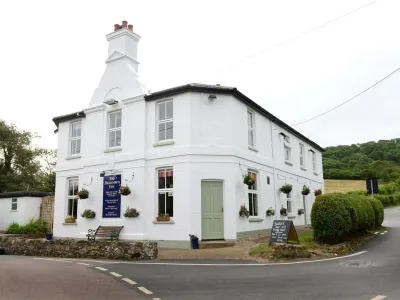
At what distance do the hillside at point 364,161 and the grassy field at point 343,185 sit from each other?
3.12 metres

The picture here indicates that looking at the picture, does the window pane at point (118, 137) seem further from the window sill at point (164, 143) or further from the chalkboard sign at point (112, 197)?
the window sill at point (164, 143)

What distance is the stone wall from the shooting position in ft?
37.2

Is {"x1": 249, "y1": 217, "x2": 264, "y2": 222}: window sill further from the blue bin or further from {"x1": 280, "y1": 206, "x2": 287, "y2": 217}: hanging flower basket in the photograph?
the blue bin

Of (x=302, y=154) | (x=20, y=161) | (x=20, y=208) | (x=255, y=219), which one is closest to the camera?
(x=255, y=219)

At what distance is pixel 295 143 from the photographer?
74.3ft

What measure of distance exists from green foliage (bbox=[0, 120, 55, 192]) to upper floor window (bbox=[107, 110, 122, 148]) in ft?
71.6

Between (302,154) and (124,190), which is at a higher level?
(302,154)

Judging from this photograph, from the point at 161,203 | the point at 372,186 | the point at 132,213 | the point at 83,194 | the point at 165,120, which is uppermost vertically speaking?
the point at 165,120

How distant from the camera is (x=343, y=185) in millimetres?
52562

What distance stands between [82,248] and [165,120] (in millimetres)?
6384

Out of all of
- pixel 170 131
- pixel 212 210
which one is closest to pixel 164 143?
pixel 170 131

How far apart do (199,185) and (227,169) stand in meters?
1.42

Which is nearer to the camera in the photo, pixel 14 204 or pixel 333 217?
pixel 333 217

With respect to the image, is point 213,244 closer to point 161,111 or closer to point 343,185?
point 161,111
